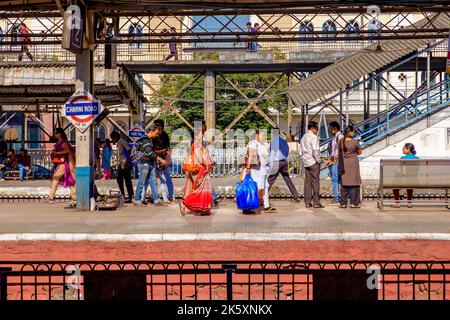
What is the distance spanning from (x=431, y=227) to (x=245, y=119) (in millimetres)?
31681

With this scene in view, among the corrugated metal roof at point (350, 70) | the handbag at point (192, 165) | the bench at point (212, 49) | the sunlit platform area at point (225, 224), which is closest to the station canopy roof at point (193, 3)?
the handbag at point (192, 165)

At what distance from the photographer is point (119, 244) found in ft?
42.1

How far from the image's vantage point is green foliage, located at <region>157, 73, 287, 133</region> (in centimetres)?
4497

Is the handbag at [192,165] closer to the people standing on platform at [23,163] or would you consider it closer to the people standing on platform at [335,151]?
the people standing on platform at [335,151]

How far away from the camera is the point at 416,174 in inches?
649

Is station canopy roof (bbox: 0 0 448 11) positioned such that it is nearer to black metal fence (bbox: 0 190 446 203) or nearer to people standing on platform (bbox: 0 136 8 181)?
black metal fence (bbox: 0 190 446 203)

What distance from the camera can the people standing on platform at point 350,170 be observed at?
17.2m

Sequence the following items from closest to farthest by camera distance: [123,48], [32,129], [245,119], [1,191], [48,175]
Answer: [1,191]
[48,175]
[123,48]
[245,119]
[32,129]

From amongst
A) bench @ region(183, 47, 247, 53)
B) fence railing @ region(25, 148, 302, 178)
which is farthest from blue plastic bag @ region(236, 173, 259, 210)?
bench @ region(183, 47, 247, 53)

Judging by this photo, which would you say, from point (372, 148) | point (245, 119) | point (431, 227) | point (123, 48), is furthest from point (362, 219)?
point (245, 119)

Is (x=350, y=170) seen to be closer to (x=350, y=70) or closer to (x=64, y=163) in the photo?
(x=64, y=163)

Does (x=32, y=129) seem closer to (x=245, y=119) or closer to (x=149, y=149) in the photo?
(x=245, y=119)

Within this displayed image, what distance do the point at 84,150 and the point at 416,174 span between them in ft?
23.3

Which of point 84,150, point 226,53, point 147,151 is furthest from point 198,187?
point 226,53
